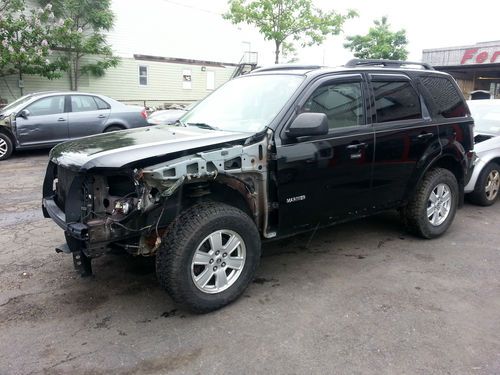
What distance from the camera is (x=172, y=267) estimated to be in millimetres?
3160

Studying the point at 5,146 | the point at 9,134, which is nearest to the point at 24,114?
the point at 9,134

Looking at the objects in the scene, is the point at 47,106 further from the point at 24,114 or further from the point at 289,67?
the point at 289,67

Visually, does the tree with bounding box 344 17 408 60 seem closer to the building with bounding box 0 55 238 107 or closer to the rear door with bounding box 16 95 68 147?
the building with bounding box 0 55 238 107

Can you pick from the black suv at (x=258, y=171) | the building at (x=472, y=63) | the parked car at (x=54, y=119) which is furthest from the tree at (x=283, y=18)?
the black suv at (x=258, y=171)

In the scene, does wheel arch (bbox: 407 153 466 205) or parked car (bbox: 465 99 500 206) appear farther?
parked car (bbox: 465 99 500 206)

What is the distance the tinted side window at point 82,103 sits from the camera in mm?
10906

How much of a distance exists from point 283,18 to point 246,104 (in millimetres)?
16820

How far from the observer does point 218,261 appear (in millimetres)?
3441

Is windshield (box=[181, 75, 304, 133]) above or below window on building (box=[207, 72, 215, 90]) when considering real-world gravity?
below

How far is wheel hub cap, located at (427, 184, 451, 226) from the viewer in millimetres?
5059

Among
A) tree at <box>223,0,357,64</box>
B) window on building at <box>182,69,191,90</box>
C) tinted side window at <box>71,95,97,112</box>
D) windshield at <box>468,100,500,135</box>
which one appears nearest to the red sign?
tree at <box>223,0,357,64</box>

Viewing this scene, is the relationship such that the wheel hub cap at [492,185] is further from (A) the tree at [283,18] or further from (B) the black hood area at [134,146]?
(A) the tree at [283,18]

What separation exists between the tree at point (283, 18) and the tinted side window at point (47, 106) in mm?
11332

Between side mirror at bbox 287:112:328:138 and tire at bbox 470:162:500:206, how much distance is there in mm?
4028
